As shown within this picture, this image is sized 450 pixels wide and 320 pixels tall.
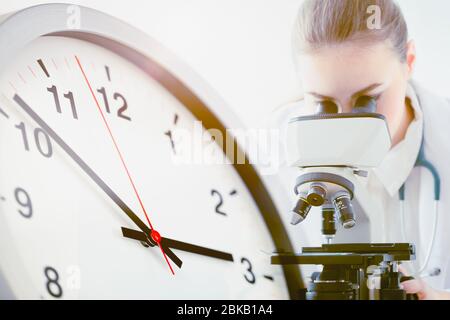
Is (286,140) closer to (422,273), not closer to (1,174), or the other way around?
(422,273)

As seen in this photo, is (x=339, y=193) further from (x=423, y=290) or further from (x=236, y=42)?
(x=236, y=42)

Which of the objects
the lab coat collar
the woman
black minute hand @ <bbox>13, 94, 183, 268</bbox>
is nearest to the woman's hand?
the woman

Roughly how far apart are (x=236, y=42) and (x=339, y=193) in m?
0.49

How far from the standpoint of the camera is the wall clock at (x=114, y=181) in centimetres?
123

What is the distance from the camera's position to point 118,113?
4.65 ft

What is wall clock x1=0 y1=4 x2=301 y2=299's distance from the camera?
123 centimetres

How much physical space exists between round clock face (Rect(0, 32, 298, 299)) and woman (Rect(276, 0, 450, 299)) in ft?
1.02

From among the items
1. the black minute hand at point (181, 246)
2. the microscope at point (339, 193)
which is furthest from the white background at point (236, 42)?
the black minute hand at point (181, 246)

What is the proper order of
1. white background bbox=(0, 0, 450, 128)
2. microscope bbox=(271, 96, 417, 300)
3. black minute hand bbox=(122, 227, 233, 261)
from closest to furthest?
microscope bbox=(271, 96, 417, 300) → black minute hand bbox=(122, 227, 233, 261) → white background bbox=(0, 0, 450, 128)

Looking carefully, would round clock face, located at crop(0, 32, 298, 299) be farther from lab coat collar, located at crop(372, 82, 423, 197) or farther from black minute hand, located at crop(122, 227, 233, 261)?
lab coat collar, located at crop(372, 82, 423, 197)

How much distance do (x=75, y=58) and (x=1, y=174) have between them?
0.31 m

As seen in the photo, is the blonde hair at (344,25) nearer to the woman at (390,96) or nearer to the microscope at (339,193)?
the woman at (390,96)
